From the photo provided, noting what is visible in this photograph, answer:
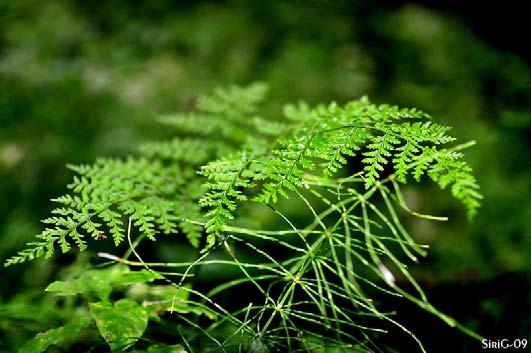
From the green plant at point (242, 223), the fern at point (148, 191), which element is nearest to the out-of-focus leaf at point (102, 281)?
the green plant at point (242, 223)

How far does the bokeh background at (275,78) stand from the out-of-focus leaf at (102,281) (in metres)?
0.89

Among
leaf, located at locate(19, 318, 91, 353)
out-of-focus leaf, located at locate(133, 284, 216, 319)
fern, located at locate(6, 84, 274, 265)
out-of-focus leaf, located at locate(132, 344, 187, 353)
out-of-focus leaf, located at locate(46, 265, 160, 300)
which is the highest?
fern, located at locate(6, 84, 274, 265)

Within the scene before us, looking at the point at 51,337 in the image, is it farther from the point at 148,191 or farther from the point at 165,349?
the point at 148,191

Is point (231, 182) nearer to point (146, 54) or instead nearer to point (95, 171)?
point (95, 171)

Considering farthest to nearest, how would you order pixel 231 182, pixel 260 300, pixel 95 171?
pixel 260 300 → pixel 95 171 → pixel 231 182

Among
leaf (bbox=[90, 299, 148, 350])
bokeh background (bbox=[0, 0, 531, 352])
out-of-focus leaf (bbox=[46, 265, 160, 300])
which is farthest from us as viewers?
bokeh background (bbox=[0, 0, 531, 352])

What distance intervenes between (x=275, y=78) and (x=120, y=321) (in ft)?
8.35

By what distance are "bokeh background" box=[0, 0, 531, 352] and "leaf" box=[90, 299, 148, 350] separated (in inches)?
40.4

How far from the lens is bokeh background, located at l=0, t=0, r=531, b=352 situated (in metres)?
2.70

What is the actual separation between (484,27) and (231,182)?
11.0 ft

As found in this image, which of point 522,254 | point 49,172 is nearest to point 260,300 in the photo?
point 522,254

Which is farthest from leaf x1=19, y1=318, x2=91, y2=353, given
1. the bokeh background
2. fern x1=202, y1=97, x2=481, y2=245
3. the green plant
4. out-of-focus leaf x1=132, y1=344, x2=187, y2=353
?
the bokeh background

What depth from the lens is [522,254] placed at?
2.47 meters

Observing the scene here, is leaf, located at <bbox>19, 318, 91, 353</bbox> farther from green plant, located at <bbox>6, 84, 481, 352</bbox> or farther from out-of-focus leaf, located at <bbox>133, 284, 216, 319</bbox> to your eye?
out-of-focus leaf, located at <bbox>133, 284, 216, 319</bbox>
